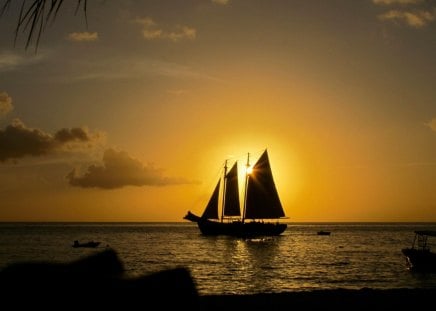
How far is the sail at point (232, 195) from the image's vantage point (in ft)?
361

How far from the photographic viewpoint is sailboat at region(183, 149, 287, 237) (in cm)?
10619

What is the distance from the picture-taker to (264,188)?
106m

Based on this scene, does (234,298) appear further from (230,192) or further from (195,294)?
(230,192)

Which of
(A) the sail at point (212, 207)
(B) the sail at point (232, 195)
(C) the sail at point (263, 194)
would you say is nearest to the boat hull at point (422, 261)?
(C) the sail at point (263, 194)

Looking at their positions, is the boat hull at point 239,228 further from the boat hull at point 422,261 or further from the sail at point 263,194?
the boat hull at point 422,261

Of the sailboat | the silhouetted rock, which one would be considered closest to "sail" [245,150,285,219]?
the sailboat

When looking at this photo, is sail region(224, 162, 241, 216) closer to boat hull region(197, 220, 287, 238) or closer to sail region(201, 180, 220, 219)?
sail region(201, 180, 220, 219)

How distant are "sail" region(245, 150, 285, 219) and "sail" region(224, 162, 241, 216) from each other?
303cm

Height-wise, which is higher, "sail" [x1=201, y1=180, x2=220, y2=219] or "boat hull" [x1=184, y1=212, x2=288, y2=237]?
"sail" [x1=201, y1=180, x2=220, y2=219]

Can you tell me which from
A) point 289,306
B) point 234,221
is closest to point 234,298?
point 289,306

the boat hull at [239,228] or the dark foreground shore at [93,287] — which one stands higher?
the boat hull at [239,228]

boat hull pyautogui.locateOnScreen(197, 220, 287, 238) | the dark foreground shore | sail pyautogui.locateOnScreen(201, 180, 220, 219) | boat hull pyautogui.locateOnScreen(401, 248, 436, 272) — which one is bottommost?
boat hull pyautogui.locateOnScreen(401, 248, 436, 272)

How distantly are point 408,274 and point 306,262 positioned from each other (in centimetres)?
1728

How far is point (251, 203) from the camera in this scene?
352 ft
